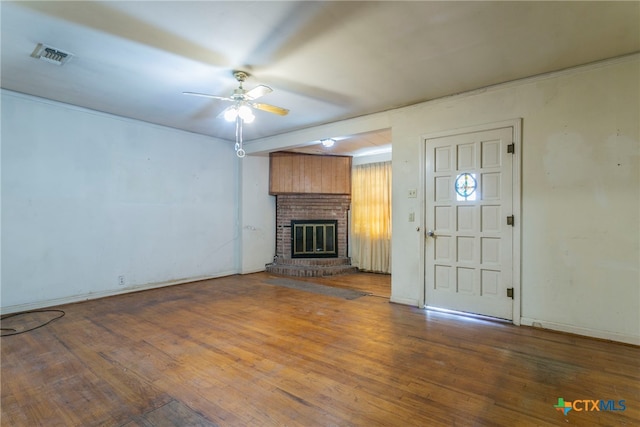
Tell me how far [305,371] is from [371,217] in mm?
4350

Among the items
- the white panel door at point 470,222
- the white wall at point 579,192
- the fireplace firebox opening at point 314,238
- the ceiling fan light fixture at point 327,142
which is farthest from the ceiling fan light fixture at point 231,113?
the fireplace firebox opening at point 314,238

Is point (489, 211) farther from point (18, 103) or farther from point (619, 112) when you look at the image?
point (18, 103)

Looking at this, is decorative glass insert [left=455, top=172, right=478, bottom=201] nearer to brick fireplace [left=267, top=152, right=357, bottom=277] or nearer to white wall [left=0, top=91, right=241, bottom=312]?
brick fireplace [left=267, top=152, right=357, bottom=277]

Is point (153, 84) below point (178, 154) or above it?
above

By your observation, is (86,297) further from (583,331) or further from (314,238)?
(583,331)

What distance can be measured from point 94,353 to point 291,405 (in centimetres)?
189

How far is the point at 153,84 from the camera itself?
323 centimetres

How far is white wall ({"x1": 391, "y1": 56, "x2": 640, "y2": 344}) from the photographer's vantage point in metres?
2.63

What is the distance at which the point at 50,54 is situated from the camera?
103 inches

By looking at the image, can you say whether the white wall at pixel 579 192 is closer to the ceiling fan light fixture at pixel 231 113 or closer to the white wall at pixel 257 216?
the ceiling fan light fixture at pixel 231 113

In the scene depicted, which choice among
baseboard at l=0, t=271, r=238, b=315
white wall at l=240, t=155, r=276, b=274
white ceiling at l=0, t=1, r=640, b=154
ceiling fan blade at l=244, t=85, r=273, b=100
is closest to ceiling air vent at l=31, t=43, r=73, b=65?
white ceiling at l=0, t=1, r=640, b=154

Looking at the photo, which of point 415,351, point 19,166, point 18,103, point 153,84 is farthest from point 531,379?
point 18,103

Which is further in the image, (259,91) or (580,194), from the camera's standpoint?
(580,194)

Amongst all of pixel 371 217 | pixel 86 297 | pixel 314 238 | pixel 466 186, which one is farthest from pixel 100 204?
pixel 466 186
